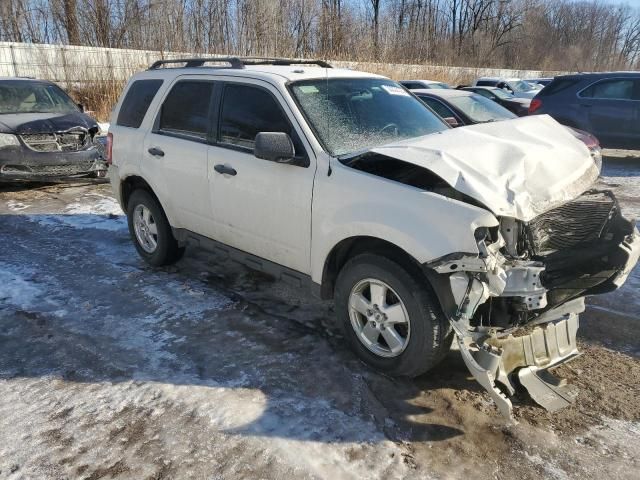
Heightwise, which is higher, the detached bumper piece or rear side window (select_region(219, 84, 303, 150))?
rear side window (select_region(219, 84, 303, 150))

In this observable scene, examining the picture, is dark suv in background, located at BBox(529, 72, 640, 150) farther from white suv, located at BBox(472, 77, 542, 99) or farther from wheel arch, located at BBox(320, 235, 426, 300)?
white suv, located at BBox(472, 77, 542, 99)

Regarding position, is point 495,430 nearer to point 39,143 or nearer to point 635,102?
point 39,143

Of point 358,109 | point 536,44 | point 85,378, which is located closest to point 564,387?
point 358,109

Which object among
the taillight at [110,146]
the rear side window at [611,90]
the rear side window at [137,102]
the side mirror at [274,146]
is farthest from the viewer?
the rear side window at [611,90]

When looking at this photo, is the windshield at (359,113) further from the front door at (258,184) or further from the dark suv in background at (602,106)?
the dark suv in background at (602,106)

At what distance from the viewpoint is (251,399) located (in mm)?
3320

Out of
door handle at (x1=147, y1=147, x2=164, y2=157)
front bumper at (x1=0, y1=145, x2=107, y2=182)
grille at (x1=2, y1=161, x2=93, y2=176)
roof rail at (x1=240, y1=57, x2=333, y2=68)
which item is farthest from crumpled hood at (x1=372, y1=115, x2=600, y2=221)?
grille at (x1=2, y1=161, x2=93, y2=176)

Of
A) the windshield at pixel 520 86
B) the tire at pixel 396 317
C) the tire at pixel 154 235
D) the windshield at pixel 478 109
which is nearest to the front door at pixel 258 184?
the tire at pixel 396 317

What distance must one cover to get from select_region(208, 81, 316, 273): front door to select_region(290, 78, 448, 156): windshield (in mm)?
197

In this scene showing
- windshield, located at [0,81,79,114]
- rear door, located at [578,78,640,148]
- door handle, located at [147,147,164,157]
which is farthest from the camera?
rear door, located at [578,78,640,148]

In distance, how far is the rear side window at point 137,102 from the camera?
530 cm

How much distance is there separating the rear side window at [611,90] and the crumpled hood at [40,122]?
399 inches

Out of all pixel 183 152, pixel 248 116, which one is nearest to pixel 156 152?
pixel 183 152

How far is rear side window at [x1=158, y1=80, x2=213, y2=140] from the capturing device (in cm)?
464
